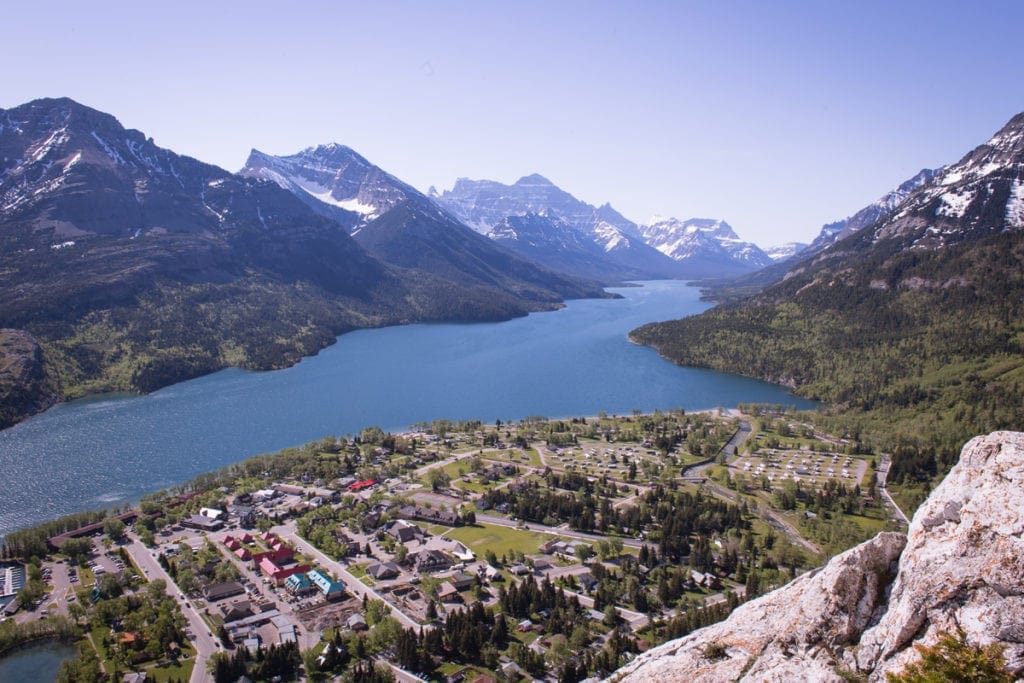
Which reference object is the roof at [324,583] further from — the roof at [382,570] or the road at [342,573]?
the roof at [382,570]

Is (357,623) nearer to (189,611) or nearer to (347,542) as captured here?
(189,611)

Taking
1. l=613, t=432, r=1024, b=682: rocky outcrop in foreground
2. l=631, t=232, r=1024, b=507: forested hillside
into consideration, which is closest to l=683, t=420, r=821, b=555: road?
l=631, t=232, r=1024, b=507: forested hillside

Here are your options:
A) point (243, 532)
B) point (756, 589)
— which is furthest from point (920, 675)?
point (243, 532)

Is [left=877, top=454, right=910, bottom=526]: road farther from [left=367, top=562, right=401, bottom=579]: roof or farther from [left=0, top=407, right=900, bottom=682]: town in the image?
[left=367, top=562, right=401, bottom=579]: roof

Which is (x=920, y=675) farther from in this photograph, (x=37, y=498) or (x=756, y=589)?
(x=37, y=498)

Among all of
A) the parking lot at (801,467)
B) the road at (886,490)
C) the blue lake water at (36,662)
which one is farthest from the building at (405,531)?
the road at (886,490)

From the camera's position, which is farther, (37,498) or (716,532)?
(37,498)
